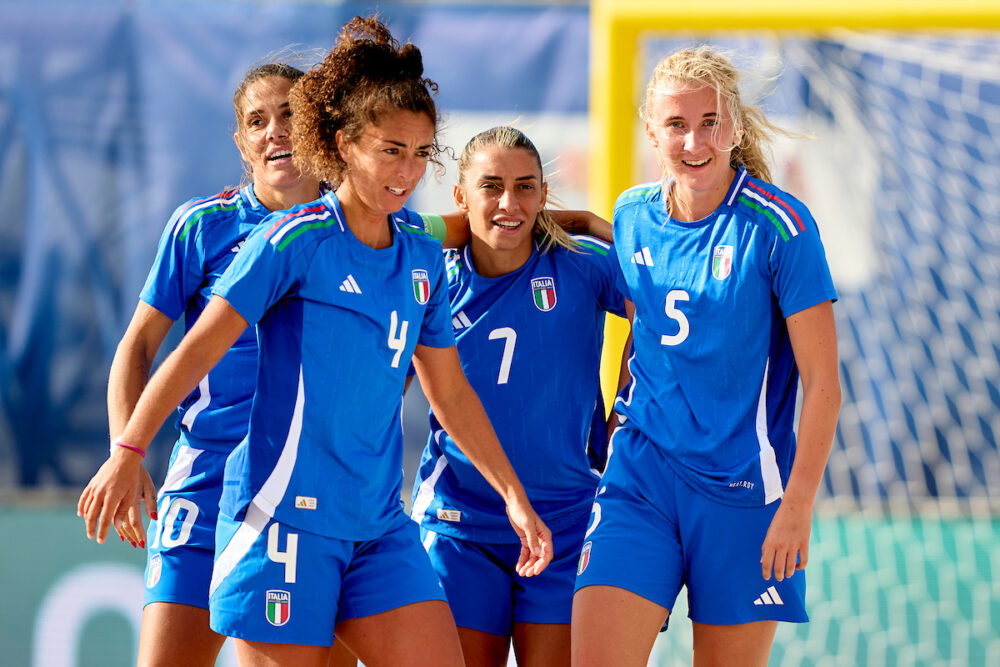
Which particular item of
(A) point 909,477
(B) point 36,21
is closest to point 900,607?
(A) point 909,477

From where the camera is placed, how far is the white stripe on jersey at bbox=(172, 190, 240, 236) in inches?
112

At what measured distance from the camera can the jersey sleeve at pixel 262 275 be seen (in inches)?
89.1

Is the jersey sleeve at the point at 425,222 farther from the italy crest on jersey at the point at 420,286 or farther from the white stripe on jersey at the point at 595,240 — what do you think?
the white stripe on jersey at the point at 595,240

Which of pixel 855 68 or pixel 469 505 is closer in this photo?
pixel 469 505

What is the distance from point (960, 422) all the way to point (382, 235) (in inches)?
154

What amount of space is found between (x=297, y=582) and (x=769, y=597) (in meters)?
1.07

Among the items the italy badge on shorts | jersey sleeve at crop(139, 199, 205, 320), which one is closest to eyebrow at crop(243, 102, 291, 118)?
jersey sleeve at crop(139, 199, 205, 320)

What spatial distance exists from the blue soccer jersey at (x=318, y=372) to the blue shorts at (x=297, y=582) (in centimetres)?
3

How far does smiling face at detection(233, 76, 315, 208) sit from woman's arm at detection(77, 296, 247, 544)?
0.65m

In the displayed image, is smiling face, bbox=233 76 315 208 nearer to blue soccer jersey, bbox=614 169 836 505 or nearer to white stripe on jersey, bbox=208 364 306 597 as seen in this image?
white stripe on jersey, bbox=208 364 306 597

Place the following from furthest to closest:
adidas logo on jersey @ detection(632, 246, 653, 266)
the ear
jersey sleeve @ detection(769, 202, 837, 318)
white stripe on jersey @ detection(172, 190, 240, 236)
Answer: the ear
white stripe on jersey @ detection(172, 190, 240, 236)
adidas logo on jersey @ detection(632, 246, 653, 266)
jersey sleeve @ detection(769, 202, 837, 318)

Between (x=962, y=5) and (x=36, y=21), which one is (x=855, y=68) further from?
(x=36, y=21)

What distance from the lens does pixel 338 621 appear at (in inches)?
94.6

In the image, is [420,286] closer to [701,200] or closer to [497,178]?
[497,178]
